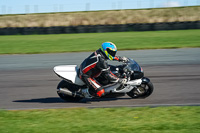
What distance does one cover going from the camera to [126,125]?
19.0 feet

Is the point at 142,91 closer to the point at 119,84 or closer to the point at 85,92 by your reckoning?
the point at 119,84

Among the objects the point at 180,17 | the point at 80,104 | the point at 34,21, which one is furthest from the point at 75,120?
the point at 34,21

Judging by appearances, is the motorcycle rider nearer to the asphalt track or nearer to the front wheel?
the asphalt track

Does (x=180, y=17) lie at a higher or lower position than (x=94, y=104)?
higher

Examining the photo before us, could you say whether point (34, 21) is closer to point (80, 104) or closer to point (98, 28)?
point (98, 28)

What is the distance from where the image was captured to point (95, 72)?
7.80 m

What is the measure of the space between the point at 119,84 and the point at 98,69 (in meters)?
0.67

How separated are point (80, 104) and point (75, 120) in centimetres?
166

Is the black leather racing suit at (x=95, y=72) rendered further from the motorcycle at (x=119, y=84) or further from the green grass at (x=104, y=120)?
the green grass at (x=104, y=120)

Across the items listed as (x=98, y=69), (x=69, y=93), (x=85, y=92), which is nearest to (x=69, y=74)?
(x=69, y=93)

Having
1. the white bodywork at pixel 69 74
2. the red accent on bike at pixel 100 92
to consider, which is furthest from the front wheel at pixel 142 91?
the white bodywork at pixel 69 74

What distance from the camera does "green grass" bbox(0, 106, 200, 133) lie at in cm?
562

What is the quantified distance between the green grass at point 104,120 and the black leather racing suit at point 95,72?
0.80 metres

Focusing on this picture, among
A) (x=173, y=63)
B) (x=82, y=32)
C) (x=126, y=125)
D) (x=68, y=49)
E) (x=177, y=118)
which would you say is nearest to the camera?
(x=126, y=125)
